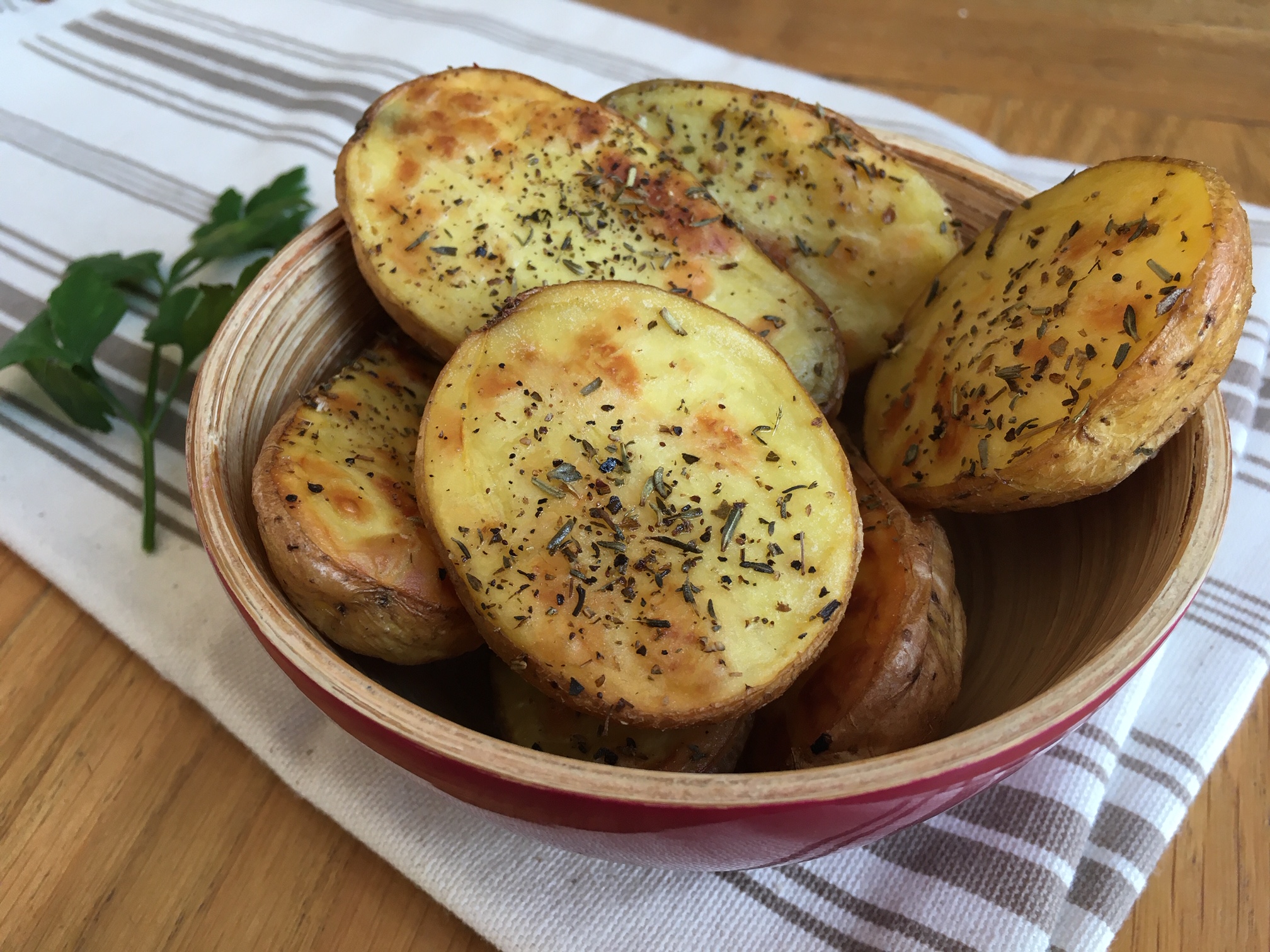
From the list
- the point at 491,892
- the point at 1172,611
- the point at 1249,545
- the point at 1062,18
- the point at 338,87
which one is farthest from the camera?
the point at 1062,18

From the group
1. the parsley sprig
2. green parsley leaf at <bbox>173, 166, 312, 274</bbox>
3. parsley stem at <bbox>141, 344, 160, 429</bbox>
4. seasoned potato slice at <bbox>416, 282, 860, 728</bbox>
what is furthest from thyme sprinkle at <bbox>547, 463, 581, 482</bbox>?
green parsley leaf at <bbox>173, 166, 312, 274</bbox>

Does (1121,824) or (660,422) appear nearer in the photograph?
(660,422)

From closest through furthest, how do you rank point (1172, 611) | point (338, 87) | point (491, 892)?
point (1172, 611) → point (491, 892) → point (338, 87)

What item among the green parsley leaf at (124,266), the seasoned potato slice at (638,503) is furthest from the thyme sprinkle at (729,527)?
the green parsley leaf at (124,266)

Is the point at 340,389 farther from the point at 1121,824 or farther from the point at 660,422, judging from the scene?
the point at 1121,824

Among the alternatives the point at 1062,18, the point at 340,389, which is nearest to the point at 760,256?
the point at 340,389

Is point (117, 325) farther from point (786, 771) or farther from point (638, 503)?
point (786, 771)

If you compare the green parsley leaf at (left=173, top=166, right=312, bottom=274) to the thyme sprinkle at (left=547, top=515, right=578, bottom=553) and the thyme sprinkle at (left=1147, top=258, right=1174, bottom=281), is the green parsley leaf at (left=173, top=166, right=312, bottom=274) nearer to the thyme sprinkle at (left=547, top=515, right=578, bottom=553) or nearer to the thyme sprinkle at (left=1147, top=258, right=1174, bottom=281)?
the thyme sprinkle at (left=547, top=515, right=578, bottom=553)

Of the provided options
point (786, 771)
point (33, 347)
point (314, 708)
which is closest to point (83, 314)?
point (33, 347)
